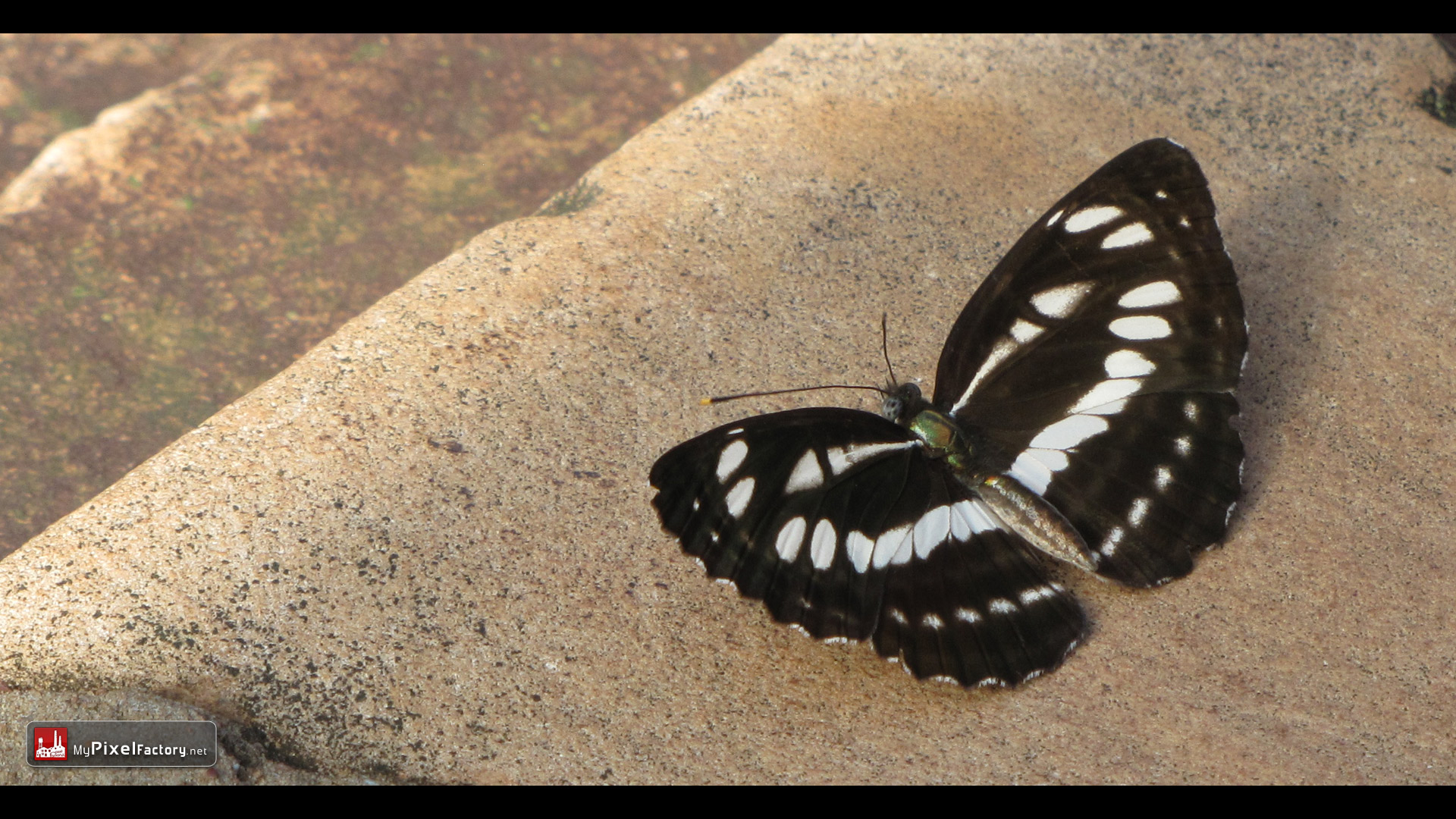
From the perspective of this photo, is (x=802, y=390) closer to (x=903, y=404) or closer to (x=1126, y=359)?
(x=903, y=404)

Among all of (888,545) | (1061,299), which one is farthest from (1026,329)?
(888,545)

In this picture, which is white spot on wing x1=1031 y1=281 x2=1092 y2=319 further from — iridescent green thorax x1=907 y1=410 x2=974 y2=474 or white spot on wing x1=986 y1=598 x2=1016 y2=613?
white spot on wing x1=986 y1=598 x2=1016 y2=613

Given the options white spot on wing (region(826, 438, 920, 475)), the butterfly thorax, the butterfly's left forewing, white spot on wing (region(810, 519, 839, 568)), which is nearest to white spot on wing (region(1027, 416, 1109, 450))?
the butterfly's left forewing

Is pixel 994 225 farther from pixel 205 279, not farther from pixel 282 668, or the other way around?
pixel 205 279

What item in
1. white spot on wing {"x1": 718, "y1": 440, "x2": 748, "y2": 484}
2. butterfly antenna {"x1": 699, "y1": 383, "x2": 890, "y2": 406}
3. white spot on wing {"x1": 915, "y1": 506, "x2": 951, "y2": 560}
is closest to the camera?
white spot on wing {"x1": 718, "y1": 440, "x2": 748, "y2": 484}

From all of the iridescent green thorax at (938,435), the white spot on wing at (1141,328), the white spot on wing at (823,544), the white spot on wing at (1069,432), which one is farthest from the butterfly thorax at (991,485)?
the white spot on wing at (1141,328)

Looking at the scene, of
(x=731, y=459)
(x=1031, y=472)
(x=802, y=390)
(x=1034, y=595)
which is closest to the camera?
(x=731, y=459)

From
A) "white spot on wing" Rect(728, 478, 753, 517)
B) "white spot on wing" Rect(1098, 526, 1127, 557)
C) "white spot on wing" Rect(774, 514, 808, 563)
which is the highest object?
"white spot on wing" Rect(728, 478, 753, 517)
